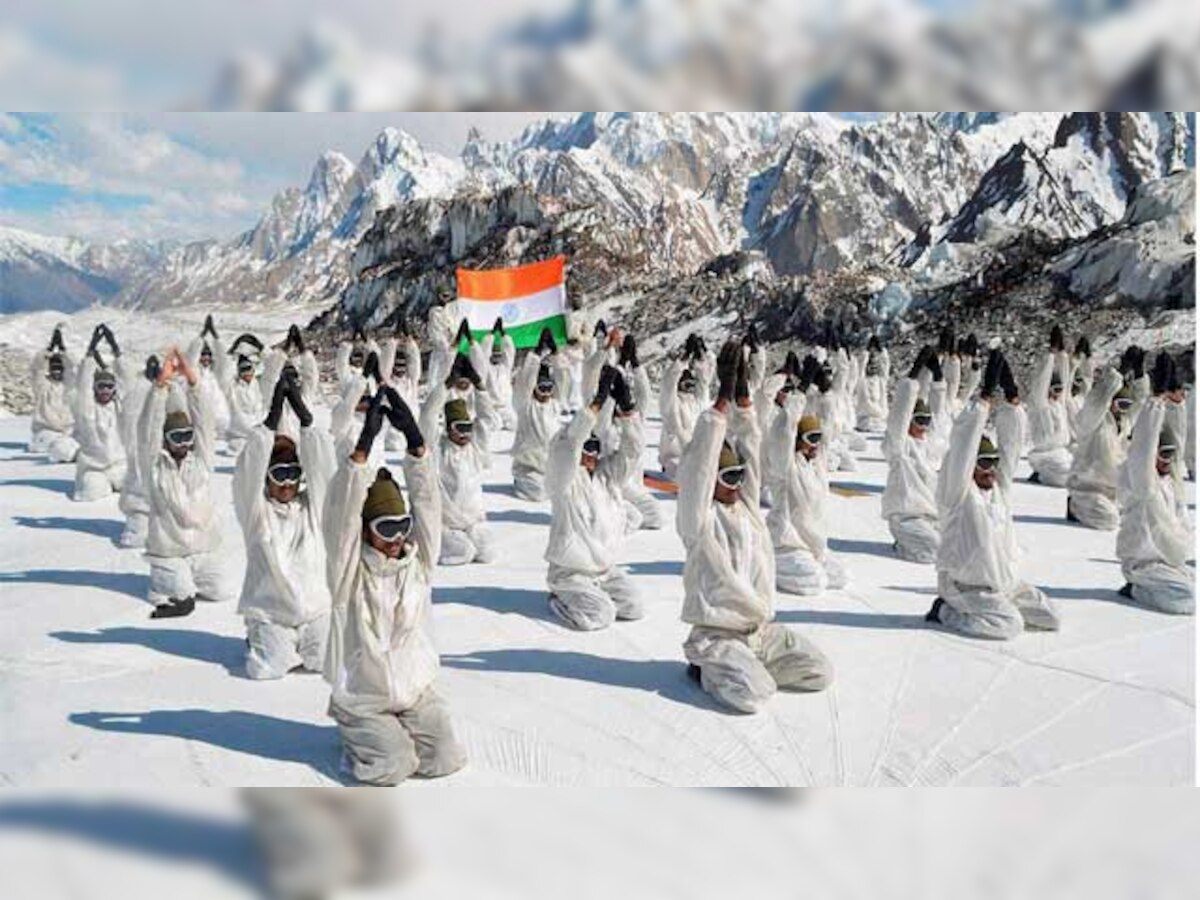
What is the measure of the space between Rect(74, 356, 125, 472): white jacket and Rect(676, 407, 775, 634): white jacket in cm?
769

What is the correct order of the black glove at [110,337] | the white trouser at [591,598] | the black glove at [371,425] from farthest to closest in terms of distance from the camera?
the black glove at [110,337] < the white trouser at [591,598] < the black glove at [371,425]

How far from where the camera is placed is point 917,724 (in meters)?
5.36

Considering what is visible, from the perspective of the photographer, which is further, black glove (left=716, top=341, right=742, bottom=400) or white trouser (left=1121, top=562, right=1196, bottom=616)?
white trouser (left=1121, top=562, right=1196, bottom=616)

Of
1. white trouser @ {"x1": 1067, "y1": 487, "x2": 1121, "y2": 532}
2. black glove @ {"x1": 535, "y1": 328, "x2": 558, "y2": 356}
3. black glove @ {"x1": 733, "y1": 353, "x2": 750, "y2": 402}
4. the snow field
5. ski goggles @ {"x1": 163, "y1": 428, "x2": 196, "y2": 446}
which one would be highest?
black glove @ {"x1": 535, "y1": 328, "x2": 558, "y2": 356}

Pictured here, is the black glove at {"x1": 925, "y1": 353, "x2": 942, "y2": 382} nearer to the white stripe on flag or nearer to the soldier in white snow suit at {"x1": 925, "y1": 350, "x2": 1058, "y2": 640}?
the soldier in white snow suit at {"x1": 925, "y1": 350, "x2": 1058, "y2": 640}

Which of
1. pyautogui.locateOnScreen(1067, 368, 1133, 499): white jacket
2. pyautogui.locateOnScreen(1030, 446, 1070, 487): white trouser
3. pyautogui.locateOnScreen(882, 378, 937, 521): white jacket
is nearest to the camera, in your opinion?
pyautogui.locateOnScreen(882, 378, 937, 521): white jacket

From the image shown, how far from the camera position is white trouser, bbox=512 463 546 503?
35.1 ft

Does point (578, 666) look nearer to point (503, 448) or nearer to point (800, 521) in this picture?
point (800, 521)

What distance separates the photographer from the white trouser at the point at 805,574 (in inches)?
298

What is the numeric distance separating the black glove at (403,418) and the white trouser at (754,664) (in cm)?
212

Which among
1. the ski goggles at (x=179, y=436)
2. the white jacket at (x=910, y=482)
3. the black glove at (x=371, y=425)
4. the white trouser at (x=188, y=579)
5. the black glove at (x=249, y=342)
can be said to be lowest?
the white trouser at (x=188, y=579)

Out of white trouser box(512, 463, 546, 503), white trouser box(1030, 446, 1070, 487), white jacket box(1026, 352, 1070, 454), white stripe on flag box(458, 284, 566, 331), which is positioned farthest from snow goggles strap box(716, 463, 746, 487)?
white stripe on flag box(458, 284, 566, 331)

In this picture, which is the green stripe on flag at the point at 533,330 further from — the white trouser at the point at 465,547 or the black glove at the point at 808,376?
the white trouser at the point at 465,547

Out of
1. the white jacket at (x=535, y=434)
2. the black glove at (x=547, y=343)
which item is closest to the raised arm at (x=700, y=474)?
the white jacket at (x=535, y=434)
